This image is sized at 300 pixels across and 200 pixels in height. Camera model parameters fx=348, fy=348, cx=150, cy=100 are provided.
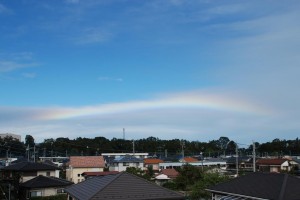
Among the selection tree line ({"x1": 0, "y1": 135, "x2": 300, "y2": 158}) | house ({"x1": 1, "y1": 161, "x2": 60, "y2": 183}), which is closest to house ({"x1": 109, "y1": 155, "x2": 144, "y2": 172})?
house ({"x1": 1, "y1": 161, "x2": 60, "y2": 183})

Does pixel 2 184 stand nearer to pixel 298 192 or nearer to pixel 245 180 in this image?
pixel 245 180

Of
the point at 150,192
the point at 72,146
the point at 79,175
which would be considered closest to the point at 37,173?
the point at 79,175

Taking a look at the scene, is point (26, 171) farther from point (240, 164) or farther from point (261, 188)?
point (240, 164)

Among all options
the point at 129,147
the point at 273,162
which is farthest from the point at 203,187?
the point at 129,147

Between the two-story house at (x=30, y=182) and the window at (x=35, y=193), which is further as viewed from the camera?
the two-story house at (x=30, y=182)

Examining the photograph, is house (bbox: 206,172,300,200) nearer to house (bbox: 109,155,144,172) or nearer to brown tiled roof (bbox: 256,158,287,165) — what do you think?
house (bbox: 109,155,144,172)

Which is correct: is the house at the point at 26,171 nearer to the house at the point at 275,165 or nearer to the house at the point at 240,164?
the house at the point at 275,165

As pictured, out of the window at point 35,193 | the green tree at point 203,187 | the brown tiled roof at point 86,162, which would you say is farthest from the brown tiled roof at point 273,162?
the window at point 35,193
